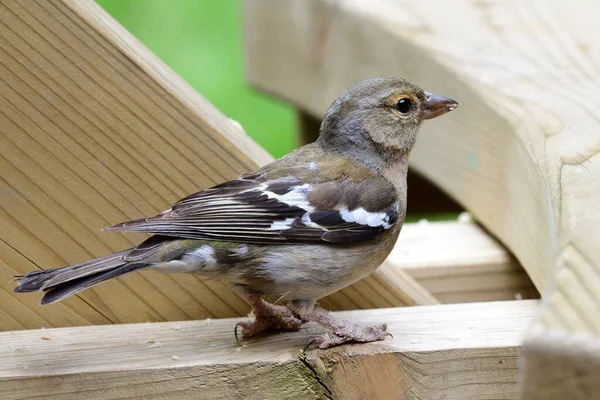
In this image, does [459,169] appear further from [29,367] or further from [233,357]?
[29,367]

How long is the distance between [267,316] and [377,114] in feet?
2.74

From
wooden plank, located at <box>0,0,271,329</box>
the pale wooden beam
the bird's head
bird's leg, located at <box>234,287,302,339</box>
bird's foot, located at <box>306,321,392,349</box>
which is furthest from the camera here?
the bird's head

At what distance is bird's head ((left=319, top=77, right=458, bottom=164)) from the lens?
300 centimetres

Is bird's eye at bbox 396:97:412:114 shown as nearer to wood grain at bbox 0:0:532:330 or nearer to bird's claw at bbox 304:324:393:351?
wood grain at bbox 0:0:532:330

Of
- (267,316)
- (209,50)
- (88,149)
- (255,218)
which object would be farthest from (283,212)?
(209,50)

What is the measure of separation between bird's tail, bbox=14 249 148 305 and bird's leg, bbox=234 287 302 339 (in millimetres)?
375

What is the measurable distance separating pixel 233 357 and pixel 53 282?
47cm

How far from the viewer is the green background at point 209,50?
22.1ft

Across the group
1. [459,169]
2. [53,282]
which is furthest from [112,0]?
[53,282]

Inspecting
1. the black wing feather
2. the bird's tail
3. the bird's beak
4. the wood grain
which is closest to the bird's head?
the bird's beak

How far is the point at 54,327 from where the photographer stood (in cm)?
254

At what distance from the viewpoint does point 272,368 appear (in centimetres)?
222

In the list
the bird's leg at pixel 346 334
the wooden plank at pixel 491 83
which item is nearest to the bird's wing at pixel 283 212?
the bird's leg at pixel 346 334

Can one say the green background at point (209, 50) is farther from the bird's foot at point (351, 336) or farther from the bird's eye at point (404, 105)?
the bird's foot at point (351, 336)
